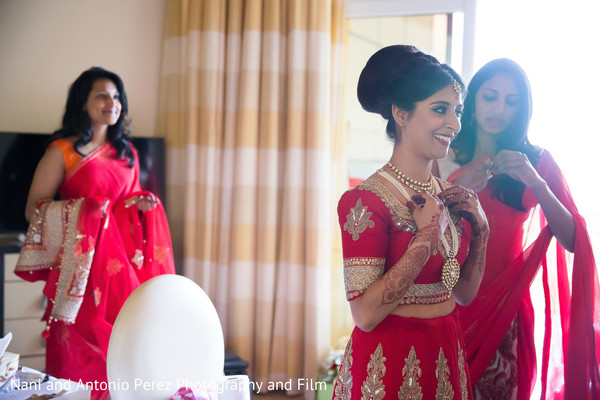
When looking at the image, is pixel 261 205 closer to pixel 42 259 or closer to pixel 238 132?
pixel 238 132

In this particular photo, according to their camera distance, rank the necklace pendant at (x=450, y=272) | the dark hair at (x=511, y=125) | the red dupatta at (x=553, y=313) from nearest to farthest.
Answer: the necklace pendant at (x=450, y=272) < the red dupatta at (x=553, y=313) < the dark hair at (x=511, y=125)

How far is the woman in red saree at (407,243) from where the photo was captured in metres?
1.13

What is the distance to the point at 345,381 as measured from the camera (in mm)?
1229

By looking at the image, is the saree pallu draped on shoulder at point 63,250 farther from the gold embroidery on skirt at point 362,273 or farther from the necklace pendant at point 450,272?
the necklace pendant at point 450,272

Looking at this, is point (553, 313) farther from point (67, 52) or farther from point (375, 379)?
point (67, 52)

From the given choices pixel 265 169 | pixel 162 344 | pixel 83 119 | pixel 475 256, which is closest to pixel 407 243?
pixel 475 256

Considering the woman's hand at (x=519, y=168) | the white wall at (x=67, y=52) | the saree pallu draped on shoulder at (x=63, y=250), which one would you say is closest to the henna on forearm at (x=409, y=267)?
the woman's hand at (x=519, y=168)

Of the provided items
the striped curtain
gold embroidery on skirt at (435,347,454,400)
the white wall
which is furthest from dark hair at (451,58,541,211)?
the white wall

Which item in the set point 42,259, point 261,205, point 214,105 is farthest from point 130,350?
point 214,105

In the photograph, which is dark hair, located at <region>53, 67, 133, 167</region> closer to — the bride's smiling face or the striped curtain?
the striped curtain

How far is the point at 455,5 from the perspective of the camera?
2809mm

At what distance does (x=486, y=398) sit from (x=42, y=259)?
1783 millimetres

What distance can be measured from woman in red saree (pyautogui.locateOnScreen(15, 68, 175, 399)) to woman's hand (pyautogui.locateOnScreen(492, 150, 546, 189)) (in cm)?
146

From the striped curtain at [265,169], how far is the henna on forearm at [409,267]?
1.87 m
